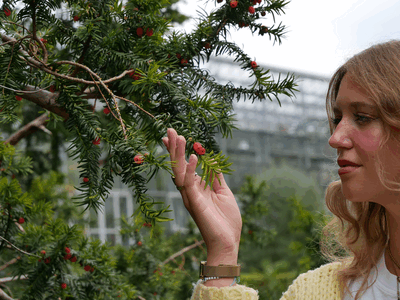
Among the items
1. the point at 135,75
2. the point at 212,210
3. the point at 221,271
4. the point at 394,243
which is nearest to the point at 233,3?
the point at 135,75

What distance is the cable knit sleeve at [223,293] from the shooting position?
3.22 ft

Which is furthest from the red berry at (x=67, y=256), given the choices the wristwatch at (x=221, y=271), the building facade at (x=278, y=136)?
the building facade at (x=278, y=136)

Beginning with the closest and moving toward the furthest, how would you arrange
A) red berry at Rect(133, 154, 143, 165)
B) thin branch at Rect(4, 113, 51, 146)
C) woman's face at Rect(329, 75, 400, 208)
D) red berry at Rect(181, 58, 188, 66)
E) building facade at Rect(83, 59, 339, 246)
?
red berry at Rect(133, 154, 143, 165) < woman's face at Rect(329, 75, 400, 208) < red berry at Rect(181, 58, 188, 66) < thin branch at Rect(4, 113, 51, 146) < building facade at Rect(83, 59, 339, 246)

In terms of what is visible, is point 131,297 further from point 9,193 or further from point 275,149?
point 275,149

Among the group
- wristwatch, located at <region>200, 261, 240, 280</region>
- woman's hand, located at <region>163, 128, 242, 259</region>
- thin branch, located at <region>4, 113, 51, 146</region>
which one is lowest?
wristwatch, located at <region>200, 261, 240, 280</region>

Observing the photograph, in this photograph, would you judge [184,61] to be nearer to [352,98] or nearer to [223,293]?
[352,98]

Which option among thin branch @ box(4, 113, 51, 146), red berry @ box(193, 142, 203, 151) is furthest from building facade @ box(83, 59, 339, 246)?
red berry @ box(193, 142, 203, 151)

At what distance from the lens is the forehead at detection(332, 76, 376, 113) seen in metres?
0.94

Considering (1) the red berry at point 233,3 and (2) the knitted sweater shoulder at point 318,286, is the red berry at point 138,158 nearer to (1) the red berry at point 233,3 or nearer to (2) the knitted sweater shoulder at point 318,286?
(1) the red berry at point 233,3

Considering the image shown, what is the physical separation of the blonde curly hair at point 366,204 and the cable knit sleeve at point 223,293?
303mm

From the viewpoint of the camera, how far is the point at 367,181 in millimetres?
924

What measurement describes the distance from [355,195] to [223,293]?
383mm

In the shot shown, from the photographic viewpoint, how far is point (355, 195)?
93 centimetres

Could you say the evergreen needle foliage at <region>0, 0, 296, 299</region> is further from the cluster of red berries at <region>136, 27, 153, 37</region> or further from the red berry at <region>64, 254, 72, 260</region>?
the red berry at <region>64, 254, 72, 260</region>
